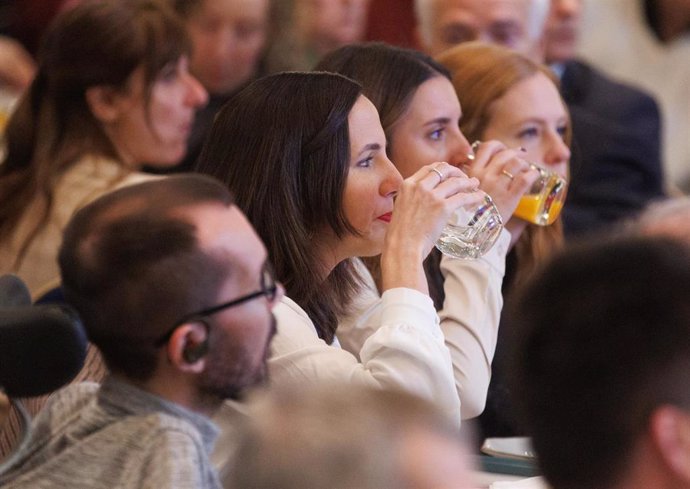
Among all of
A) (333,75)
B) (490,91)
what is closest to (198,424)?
(333,75)

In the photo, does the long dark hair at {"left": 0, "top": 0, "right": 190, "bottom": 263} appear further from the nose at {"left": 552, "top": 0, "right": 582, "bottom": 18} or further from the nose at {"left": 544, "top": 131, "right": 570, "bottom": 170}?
the nose at {"left": 552, "top": 0, "right": 582, "bottom": 18}

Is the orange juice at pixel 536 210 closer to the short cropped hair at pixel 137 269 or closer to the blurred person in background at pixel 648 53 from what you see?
the short cropped hair at pixel 137 269

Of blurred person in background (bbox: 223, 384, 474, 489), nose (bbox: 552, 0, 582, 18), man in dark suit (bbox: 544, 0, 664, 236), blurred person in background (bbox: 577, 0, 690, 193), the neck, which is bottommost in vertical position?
blurred person in background (bbox: 577, 0, 690, 193)

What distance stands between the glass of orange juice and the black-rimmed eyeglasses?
0.95 meters

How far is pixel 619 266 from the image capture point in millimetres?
988

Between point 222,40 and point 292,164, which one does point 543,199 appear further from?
point 222,40

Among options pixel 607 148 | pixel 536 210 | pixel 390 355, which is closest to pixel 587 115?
pixel 607 148

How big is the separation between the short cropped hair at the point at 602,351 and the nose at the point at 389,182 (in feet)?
2.95

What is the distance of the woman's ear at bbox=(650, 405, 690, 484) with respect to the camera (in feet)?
3.22

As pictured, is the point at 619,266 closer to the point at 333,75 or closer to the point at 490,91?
the point at 333,75

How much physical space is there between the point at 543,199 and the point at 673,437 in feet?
4.37

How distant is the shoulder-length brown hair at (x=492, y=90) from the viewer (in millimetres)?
2504

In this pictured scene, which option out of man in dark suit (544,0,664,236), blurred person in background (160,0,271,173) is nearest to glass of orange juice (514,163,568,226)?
man in dark suit (544,0,664,236)

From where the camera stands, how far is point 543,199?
2293 millimetres
